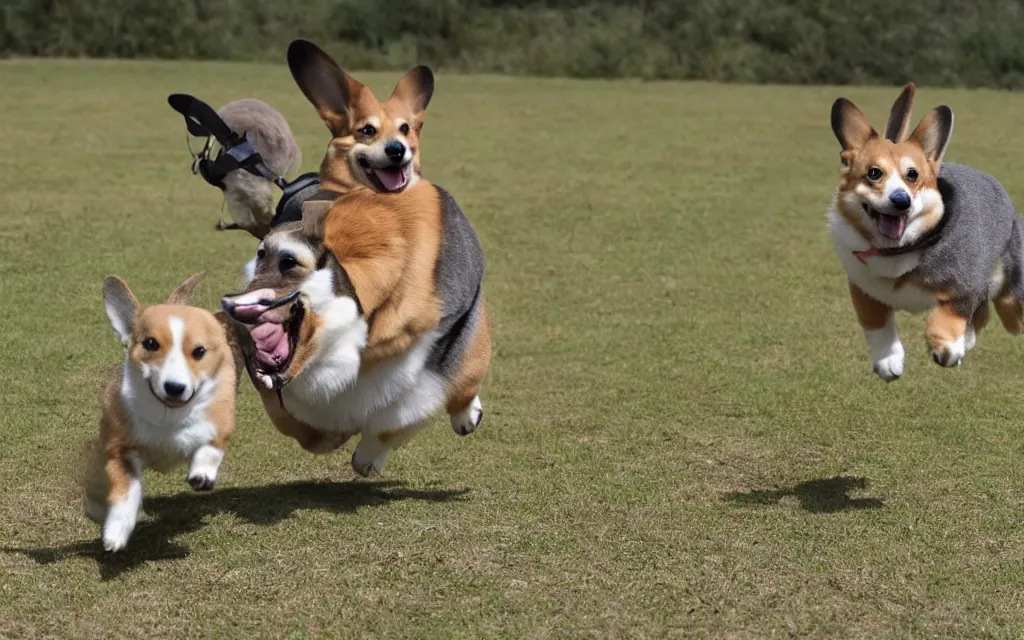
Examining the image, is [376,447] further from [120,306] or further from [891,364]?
[891,364]

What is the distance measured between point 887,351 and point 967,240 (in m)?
0.44

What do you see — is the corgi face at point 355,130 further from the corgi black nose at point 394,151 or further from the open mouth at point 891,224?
the open mouth at point 891,224

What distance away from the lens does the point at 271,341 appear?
3.48m

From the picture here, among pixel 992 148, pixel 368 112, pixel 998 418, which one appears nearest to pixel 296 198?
pixel 368 112

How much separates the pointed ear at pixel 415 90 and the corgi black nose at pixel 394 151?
0.37m

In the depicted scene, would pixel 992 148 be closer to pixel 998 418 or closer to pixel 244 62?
pixel 998 418

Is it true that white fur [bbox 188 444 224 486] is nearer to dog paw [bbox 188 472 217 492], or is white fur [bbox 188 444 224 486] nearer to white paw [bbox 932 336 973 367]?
dog paw [bbox 188 472 217 492]

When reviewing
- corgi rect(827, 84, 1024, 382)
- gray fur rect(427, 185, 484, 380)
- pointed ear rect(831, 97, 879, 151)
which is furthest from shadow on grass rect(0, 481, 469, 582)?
pointed ear rect(831, 97, 879, 151)

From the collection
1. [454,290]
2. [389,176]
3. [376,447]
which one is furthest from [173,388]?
[389,176]

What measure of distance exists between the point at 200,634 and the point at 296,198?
1.45 metres

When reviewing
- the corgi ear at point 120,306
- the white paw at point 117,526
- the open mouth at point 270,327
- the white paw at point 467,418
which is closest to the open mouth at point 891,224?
the white paw at point 467,418

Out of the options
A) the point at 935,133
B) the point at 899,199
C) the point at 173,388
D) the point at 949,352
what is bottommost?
the point at 949,352

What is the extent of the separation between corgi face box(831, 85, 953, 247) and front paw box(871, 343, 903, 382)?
0.39 metres

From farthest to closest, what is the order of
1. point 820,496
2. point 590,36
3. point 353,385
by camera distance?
1. point 590,36
2. point 820,496
3. point 353,385
